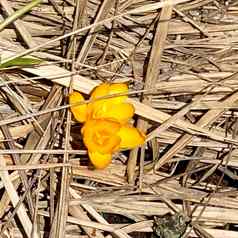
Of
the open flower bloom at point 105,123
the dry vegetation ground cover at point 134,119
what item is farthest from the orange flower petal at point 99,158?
the dry vegetation ground cover at point 134,119

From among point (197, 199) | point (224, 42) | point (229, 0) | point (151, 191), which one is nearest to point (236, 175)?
point (197, 199)

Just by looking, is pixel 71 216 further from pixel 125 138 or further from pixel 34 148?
pixel 125 138

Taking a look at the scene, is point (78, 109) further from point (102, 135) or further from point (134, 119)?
point (134, 119)

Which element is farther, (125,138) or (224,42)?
(224,42)

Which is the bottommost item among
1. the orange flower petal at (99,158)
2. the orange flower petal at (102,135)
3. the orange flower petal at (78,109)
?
the orange flower petal at (99,158)

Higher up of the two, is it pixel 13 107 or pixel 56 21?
pixel 56 21

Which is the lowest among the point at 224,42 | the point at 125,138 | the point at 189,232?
the point at 189,232

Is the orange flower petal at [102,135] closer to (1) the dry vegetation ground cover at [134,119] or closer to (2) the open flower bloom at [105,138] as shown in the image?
(2) the open flower bloom at [105,138]

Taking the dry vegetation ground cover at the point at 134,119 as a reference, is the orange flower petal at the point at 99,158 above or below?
below
